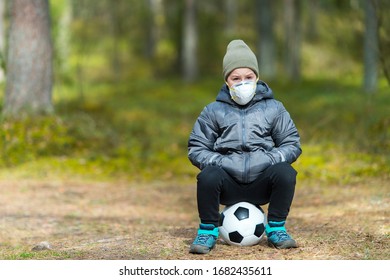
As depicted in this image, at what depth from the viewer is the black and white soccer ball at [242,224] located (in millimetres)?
6273

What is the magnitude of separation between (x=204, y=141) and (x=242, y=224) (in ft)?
2.65

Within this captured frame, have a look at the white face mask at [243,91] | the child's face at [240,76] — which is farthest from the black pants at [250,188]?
the child's face at [240,76]

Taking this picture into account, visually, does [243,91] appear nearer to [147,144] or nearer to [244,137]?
[244,137]

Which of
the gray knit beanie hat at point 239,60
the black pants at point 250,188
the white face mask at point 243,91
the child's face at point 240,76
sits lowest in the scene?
the black pants at point 250,188

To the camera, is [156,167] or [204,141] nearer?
[204,141]

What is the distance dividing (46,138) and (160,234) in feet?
24.3

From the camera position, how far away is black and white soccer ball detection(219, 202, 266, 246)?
6.27 m

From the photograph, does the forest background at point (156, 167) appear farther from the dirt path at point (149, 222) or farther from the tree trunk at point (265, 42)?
the tree trunk at point (265, 42)

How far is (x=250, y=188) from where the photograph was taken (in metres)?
6.30

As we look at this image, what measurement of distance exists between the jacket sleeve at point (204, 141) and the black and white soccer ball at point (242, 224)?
512 millimetres

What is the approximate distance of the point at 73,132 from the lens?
1472cm

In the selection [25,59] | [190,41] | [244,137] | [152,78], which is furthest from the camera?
[152,78]

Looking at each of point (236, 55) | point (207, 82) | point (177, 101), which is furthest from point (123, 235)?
point (207, 82)

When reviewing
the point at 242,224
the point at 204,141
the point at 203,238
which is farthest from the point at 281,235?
the point at 204,141
